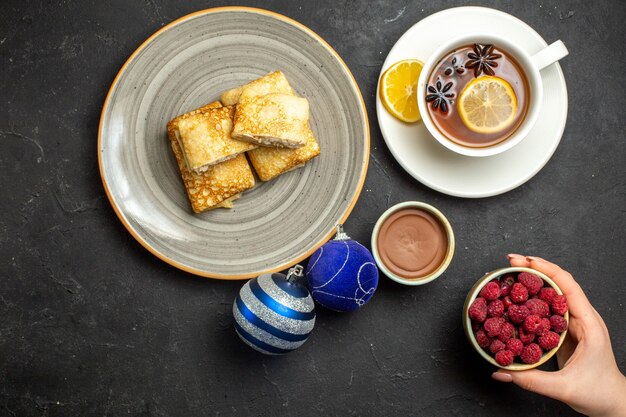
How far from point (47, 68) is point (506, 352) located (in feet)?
6.38

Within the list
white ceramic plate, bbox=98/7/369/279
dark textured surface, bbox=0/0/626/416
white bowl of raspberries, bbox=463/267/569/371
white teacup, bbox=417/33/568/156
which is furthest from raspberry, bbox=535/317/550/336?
white ceramic plate, bbox=98/7/369/279

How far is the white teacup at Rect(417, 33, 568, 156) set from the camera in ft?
6.40

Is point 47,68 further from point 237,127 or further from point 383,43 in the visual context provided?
point 383,43

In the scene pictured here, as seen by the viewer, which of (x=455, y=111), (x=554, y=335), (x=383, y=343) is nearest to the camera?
(x=554, y=335)

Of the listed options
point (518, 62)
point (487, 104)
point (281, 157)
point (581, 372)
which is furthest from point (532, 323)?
point (281, 157)

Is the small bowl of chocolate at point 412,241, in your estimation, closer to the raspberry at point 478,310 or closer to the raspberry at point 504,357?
the raspberry at point 478,310

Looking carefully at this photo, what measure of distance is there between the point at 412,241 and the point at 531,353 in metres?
0.55

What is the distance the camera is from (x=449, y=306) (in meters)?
2.20

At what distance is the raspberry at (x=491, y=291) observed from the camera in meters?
1.93

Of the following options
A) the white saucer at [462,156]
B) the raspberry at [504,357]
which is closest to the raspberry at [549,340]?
the raspberry at [504,357]

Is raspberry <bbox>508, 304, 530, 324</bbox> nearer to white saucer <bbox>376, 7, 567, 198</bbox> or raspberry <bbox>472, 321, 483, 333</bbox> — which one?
raspberry <bbox>472, 321, 483, 333</bbox>

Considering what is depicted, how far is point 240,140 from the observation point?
200 cm

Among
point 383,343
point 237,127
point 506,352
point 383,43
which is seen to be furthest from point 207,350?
point 383,43

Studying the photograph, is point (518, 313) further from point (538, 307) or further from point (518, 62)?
point (518, 62)
